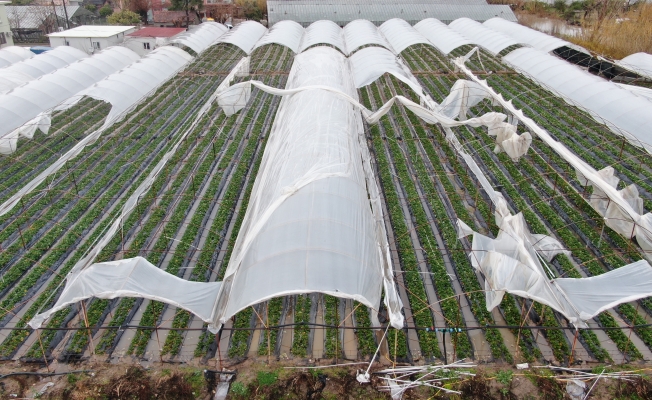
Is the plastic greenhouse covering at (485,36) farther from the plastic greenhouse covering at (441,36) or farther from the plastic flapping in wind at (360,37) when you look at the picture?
the plastic flapping in wind at (360,37)

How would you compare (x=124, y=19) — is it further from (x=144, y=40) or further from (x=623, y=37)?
(x=623, y=37)

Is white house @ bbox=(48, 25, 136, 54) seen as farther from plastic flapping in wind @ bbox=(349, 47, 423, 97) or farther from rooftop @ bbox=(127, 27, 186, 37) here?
plastic flapping in wind @ bbox=(349, 47, 423, 97)

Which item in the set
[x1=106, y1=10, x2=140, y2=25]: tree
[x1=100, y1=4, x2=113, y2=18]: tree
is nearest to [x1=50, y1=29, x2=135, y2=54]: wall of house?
[x1=106, y1=10, x2=140, y2=25]: tree

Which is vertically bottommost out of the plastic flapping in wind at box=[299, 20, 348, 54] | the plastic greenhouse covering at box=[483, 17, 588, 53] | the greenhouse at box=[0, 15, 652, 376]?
the greenhouse at box=[0, 15, 652, 376]

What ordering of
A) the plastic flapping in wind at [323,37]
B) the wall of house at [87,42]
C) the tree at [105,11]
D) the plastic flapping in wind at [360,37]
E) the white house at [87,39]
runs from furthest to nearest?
the tree at [105,11] < the wall of house at [87,42] < the white house at [87,39] < the plastic flapping in wind at [323,37] < the plastic flapping in wind at [360,37]

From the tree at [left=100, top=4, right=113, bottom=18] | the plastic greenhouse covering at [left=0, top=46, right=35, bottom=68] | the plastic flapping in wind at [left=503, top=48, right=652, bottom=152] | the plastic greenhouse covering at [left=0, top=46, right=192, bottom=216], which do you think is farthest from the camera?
the tree at [left=100, top=4, right=113, bottom=18]

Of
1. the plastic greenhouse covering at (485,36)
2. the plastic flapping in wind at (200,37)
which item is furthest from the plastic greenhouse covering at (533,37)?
the plastic flapping in wind at (200,37)

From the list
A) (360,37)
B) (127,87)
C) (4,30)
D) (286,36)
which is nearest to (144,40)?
(286,36)
